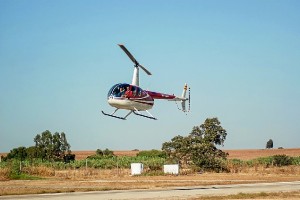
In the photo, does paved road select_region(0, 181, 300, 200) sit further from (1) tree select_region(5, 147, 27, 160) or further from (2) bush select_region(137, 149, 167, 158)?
(1) tree select_region(5, 147, 27, 160)

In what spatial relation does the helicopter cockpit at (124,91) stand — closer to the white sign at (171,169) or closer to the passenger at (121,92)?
the passenger at (121,92)

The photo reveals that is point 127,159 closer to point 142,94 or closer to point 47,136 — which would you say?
point 47,136

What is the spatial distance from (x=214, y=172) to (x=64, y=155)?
35.8 metres

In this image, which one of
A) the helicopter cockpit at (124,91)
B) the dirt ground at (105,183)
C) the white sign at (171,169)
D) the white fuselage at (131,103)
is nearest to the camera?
the dirt ground at (105,183)

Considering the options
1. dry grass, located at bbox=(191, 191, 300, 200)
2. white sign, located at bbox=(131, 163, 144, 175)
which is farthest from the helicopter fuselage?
white sign, located at bbox=(131, 163, 144, 175)

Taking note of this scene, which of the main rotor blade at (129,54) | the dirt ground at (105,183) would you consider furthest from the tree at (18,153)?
the main rotor blade at (129,54)

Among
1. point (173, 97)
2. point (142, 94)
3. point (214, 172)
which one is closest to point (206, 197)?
point (142, 94)

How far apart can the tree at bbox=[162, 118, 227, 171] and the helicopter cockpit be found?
2898cm

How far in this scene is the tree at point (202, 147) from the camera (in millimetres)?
71062

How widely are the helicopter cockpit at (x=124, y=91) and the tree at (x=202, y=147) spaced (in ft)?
95.1

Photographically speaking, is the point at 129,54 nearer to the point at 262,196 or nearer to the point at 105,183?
the point at 105,183

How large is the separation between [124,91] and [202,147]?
3613 cm

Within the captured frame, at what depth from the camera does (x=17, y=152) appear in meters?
97.7

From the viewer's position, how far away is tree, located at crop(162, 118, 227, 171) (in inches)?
2798
